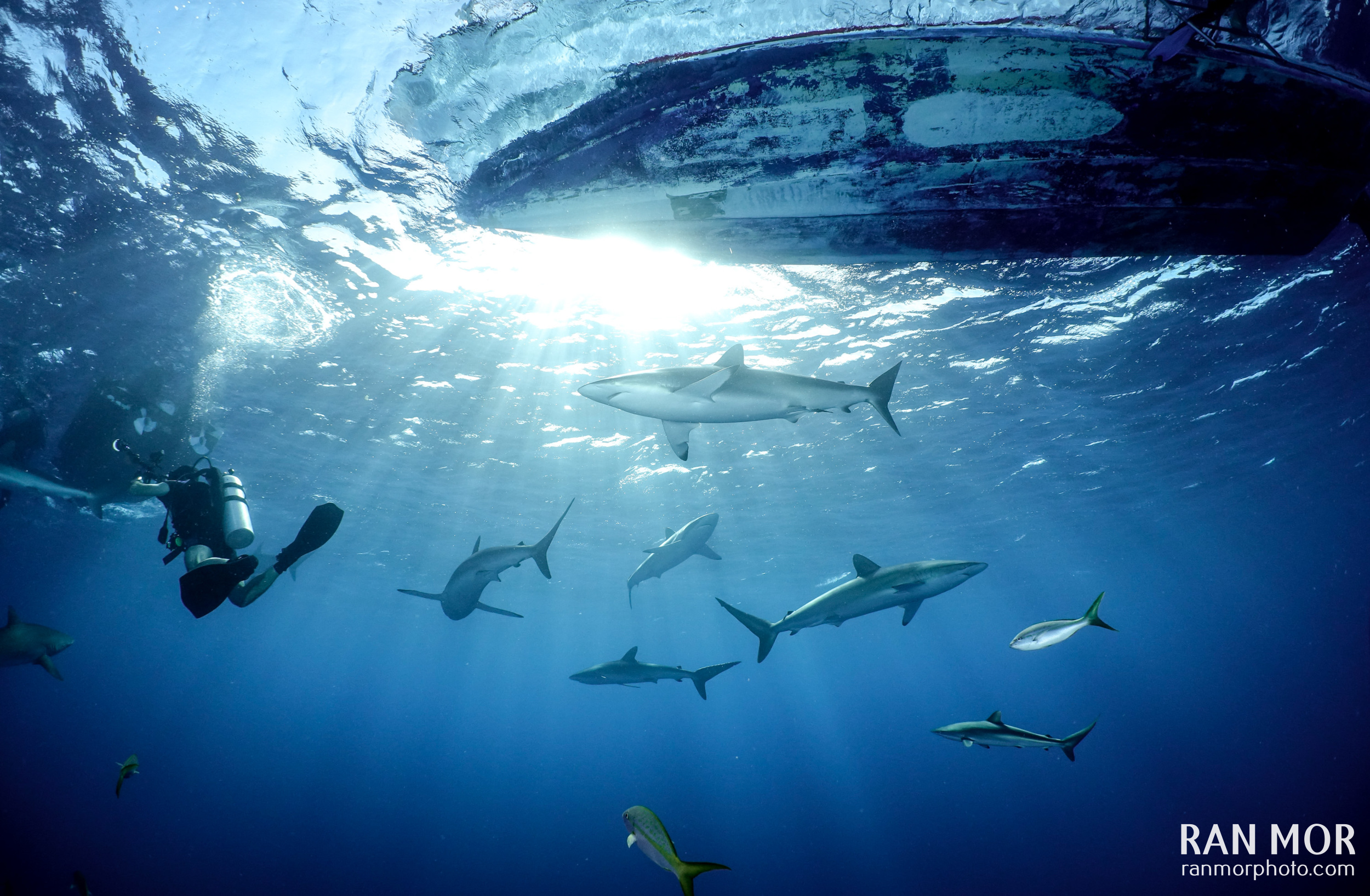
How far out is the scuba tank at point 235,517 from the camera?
6.16m

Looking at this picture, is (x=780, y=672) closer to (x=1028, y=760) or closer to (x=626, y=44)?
(x=1028, y=760)

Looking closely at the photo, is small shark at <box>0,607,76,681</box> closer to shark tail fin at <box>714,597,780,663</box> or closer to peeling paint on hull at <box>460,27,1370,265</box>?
shark tail fin at <box>714,597,780,663</box>

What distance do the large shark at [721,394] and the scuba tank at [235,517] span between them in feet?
18.0

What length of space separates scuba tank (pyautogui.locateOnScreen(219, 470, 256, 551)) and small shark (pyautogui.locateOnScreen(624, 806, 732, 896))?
224 inches

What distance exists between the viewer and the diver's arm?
6.75 metres

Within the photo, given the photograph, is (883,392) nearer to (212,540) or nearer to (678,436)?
(678,436)

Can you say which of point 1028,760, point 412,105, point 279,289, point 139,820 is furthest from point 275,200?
point 1028,760

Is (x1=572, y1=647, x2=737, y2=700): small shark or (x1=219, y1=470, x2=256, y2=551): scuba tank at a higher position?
(x1=219, y1=470, x2=256, y2=551): scuba tank

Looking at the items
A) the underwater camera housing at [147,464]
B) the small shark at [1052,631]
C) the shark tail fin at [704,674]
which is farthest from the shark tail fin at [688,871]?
the underwater camera housing at [147,464]

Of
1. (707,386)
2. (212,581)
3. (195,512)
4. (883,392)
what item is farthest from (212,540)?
(883,392)

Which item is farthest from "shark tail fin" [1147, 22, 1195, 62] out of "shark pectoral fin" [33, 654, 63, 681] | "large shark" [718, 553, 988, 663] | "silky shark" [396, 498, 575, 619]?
"shark pectoral fin" [33, 654, 63, 681]

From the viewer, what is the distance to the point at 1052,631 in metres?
6.41

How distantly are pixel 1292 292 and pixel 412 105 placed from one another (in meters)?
16.7

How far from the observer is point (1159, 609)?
6875 centimetres
